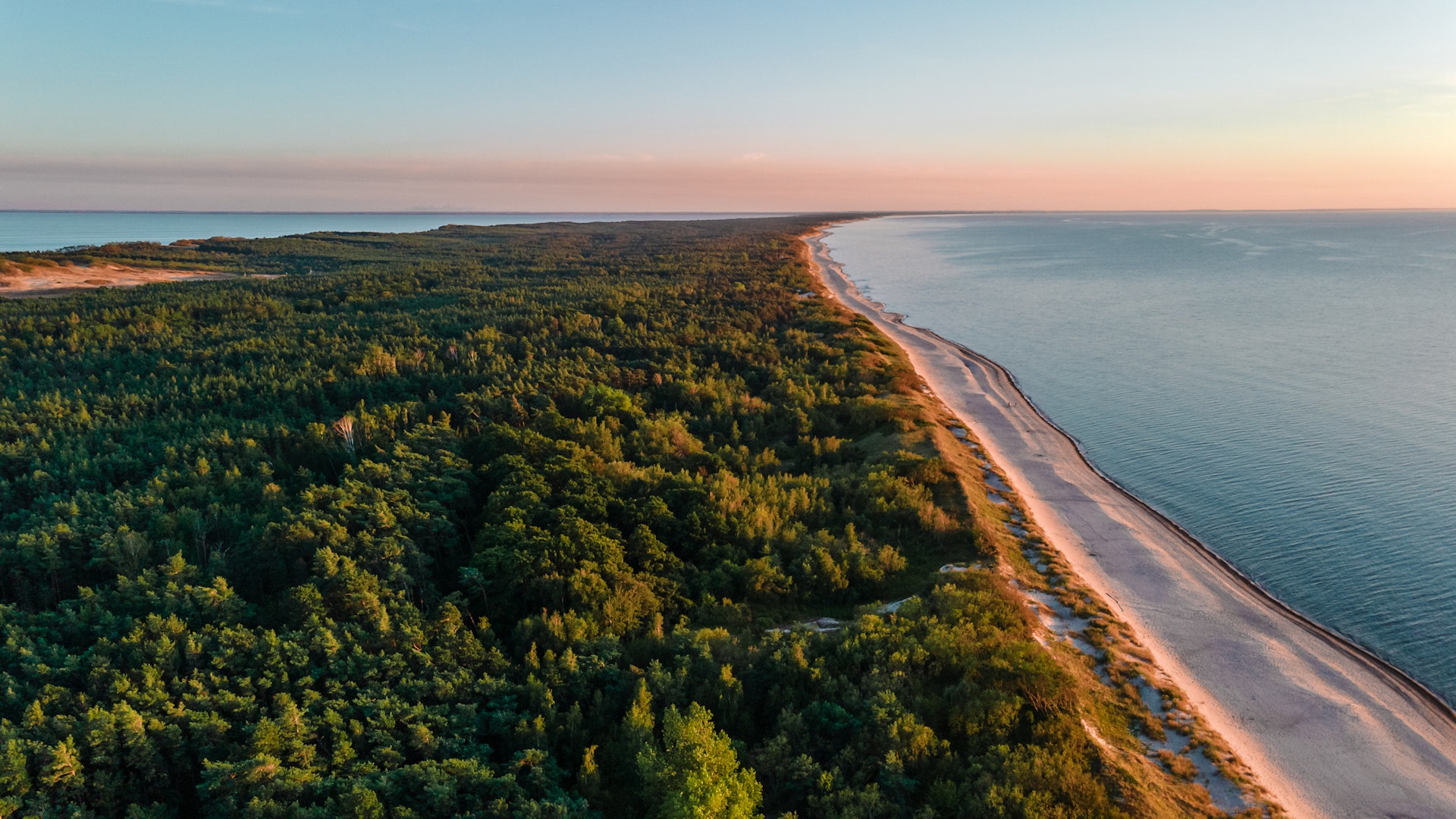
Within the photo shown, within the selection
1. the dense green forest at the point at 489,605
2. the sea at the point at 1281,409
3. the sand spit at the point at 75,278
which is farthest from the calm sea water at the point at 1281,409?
the sand spit at the point at 75,278

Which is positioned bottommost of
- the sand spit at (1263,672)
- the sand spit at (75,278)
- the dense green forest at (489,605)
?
the sand spit at (1263,672)

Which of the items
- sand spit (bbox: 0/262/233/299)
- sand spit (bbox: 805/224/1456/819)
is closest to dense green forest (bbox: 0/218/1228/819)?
sand spit (bbox: 805/224/1456/819)

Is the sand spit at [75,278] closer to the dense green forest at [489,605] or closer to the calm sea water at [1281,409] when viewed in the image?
the dense green forest at [489,605]

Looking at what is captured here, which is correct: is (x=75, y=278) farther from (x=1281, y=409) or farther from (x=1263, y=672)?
(x=1281, y=409)

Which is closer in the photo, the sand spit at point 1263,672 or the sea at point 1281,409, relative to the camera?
the sand spit at point 1263,672

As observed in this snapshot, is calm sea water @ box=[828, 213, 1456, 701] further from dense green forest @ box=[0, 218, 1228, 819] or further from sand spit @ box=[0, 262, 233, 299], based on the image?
sand spit @ box=[0, 262, 233, 299]

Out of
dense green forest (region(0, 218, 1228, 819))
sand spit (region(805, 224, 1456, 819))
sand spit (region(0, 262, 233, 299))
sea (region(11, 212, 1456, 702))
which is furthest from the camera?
sand spit (region(0, 262, 233, 299))
